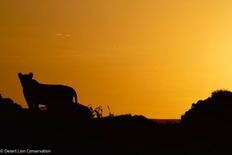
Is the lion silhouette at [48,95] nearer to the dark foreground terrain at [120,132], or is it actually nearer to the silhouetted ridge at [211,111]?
the dark foreground terrain at [120,132]

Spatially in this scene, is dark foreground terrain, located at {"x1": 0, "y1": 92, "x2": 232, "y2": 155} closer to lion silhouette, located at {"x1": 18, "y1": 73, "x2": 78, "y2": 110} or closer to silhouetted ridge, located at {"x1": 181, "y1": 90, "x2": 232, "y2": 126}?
silhouetted ridge, located at {"x1": 181, "y1": 90, "x2": 232, "y2": 126}

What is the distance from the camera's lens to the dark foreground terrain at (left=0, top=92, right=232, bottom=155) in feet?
71.9

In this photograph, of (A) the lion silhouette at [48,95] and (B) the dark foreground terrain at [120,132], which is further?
(A) the lion silhouette at [48,95]

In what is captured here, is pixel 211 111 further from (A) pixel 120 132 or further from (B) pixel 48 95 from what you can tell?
Result: (B) pixel 48 95

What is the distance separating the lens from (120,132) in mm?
27531

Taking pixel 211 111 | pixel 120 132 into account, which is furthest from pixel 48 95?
pixel 211 111

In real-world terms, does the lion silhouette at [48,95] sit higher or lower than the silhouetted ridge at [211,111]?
higher

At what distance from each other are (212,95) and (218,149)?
804cm

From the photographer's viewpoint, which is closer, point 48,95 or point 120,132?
point 120,132

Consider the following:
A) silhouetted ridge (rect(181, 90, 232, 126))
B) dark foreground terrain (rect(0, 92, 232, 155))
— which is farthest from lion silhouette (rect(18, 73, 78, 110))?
silhouetted ridge (rect(181, 90, 232, 126))

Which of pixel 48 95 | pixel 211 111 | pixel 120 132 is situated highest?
pixel 48 95

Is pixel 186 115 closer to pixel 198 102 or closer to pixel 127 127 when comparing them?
pixel 198 102

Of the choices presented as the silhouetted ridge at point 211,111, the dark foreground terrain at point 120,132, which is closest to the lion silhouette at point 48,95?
the dark foreground terrain at point 120,132

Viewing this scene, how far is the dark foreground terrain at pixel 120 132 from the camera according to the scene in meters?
21.9
